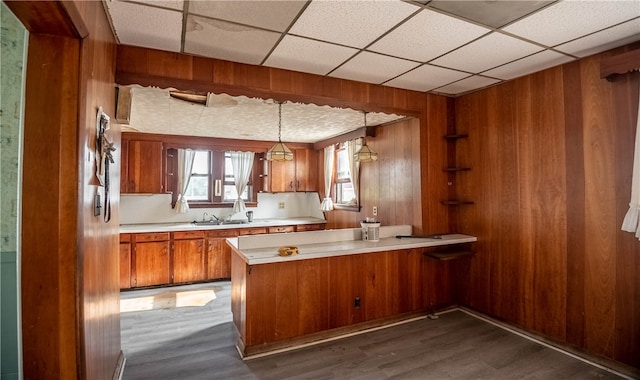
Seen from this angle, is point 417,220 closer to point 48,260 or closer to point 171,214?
point 48,260

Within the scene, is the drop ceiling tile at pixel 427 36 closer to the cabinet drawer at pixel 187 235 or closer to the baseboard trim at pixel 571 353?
the baseboard trim at pixel 571 353

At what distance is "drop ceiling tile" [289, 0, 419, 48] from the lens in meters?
1.90

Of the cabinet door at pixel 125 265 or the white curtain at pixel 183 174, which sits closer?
the cabinet door at pixel 125 265

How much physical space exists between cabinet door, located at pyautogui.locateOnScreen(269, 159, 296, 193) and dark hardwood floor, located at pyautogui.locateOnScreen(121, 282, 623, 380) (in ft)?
9.60

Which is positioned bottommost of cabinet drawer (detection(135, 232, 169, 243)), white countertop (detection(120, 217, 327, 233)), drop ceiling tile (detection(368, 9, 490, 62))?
cabinet drawer (detection(135, 232, 169, 243))

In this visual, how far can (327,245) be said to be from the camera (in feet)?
10.8

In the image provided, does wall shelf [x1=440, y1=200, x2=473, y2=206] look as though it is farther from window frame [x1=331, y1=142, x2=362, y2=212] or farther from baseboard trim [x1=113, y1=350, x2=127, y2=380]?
baseboard trim [x1=113, y1=350, x2=127, y2=380]

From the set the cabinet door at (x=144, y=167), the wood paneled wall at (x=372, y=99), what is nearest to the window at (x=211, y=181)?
the cabinet door at (x=144, y=167)

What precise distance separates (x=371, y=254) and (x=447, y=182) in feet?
4.55

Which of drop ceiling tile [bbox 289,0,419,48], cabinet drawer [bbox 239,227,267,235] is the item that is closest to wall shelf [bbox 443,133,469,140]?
drop ceiling tile [bbox 289,0,419,48]

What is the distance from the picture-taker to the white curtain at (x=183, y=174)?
541cm

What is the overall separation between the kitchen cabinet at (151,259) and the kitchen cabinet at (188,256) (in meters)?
0.11

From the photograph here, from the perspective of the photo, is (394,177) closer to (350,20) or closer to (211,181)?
(350,20)

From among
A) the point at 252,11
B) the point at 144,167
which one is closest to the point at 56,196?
the point at 252,11
